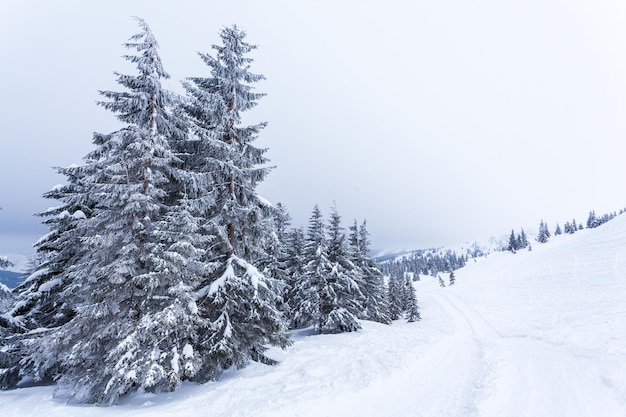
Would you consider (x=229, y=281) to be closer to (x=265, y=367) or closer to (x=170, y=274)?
(x=170, y=274)

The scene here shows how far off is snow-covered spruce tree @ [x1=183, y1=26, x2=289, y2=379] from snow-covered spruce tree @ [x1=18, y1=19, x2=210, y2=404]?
1.19 meters

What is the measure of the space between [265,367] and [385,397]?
5843 mm

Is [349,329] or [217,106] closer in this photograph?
[217,106]

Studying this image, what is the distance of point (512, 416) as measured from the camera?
23.6 feet

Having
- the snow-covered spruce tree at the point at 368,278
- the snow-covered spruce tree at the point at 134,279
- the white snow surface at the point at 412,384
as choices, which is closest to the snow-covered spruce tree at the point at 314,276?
the white snow surface at the point at 412,384

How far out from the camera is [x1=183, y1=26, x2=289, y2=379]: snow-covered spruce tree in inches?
477

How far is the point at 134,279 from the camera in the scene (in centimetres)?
1005

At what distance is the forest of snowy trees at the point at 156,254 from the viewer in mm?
10234

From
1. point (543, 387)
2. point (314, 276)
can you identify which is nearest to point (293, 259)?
point (314, 276)

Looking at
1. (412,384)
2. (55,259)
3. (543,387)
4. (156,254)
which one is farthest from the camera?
(55,259)

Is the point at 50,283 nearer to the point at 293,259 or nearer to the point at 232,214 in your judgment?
the point at 232,214

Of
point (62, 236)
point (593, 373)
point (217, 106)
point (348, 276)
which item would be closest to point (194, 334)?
point (62, 236)

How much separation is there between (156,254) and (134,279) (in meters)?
1.07

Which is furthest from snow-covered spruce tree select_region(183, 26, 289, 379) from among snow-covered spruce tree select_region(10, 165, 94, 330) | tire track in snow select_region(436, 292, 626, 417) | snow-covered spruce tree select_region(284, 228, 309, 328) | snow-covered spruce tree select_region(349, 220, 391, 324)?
snow-covered spruce tree select_region(349, 220, 391, 324)
